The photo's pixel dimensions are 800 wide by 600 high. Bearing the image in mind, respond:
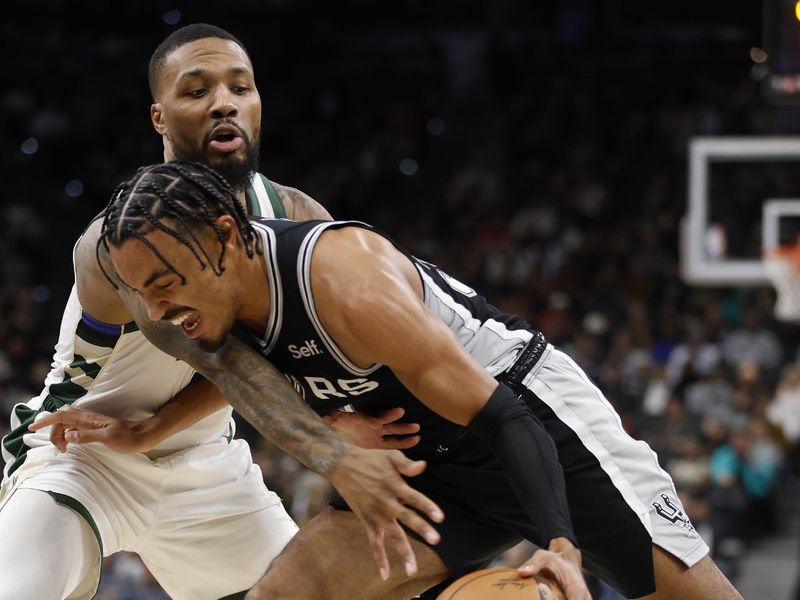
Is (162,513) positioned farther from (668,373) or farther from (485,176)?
(485,176)

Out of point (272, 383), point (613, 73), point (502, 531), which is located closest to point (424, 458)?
point (502, 531)

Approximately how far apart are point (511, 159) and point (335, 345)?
39.9 ft

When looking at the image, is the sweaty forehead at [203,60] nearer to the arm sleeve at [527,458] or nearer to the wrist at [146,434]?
the wrist at [146,434]

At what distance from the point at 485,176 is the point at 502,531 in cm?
1142

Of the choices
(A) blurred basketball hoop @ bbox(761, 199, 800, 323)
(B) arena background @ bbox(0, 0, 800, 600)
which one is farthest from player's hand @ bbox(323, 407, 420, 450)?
(B) arena background @ bbox(0, 0, 800, 600)

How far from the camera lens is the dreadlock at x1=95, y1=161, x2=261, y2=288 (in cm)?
301

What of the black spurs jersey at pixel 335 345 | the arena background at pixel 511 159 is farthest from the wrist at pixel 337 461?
the arena background at pixel 511 159

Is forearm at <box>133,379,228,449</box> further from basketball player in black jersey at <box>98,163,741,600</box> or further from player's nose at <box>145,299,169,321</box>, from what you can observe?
player's nose at <box>145,299,169,321</box>

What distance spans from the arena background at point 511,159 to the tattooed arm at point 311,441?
6.20m

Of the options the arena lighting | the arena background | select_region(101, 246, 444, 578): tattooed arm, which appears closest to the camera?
select_region(101, 246, 444, 578): tattooed arm

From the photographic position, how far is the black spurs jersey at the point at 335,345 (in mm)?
3047

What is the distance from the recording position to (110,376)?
12.6ft

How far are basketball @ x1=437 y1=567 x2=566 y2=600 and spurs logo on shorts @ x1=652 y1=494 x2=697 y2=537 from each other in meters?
0.65

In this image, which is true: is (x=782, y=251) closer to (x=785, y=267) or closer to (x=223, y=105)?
(x=785, y=267)
